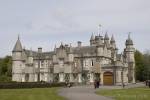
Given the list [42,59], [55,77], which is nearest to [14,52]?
[42,59]

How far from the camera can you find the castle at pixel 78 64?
72.4 metres

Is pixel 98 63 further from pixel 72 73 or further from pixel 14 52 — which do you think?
pixel 14 52

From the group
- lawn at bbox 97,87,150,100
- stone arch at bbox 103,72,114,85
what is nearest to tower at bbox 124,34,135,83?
stone arch at bbox 103,72,114,85

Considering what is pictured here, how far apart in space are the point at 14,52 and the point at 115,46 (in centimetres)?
2989

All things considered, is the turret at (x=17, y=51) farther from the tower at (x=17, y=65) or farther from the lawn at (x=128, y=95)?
the lawn at (x=128, y=95)

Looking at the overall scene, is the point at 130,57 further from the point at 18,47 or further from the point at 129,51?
the point at 18,47

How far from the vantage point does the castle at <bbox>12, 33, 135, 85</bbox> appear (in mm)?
72375

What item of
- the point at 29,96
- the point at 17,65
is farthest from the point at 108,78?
the point at 29,96

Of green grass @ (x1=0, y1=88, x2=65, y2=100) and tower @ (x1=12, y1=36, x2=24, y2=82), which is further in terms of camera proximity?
tower @ (x1=12, y1=36, x2=24, y2=82)

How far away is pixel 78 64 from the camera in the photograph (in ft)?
261

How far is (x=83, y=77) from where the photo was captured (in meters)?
77.8

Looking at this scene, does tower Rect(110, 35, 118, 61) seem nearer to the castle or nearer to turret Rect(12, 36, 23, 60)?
the castle

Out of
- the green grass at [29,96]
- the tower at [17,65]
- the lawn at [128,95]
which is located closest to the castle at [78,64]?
the tower at [17,65]

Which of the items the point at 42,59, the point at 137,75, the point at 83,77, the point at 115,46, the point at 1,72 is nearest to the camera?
the point at 83,77
